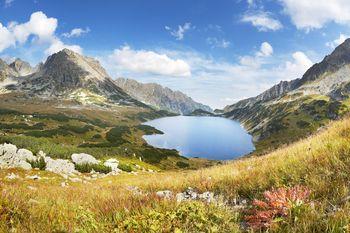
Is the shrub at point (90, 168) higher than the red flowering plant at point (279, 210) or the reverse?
the reverse

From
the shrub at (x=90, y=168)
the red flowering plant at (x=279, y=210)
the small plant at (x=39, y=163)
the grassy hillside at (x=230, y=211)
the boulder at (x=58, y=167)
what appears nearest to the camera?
the grassy hillside at (x=230, y=211)

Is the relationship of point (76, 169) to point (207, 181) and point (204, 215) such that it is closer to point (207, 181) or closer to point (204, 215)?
point (207, 181)

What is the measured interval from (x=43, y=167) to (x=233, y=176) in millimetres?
50754

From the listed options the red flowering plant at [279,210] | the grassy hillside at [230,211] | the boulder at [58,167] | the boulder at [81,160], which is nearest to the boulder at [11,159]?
→ the boulder at [58,167]

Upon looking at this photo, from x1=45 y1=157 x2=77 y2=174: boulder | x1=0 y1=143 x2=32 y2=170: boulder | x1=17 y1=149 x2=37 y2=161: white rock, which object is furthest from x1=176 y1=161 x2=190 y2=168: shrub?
x1=0 y1=143 x2=32 y2=170: boulder

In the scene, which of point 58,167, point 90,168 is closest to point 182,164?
point 90,168

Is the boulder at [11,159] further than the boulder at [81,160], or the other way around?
the boulder at [81,160]

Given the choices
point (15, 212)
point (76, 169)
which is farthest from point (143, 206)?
point (76, 169)

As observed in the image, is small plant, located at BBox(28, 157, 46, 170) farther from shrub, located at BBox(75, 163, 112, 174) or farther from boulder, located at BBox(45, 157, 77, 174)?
shrub, located at BBox(75, 163, 112, 174)

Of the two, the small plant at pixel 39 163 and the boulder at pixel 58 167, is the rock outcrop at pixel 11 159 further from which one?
the boulder at pixel 58 167

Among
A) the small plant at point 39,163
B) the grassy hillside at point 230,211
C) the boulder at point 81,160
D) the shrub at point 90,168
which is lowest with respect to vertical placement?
the shrub at point 90,168

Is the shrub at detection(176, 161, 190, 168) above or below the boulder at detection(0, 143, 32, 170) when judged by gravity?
below

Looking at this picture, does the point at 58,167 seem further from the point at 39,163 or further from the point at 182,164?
the point at 182,164

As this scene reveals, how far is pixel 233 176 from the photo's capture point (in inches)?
459
